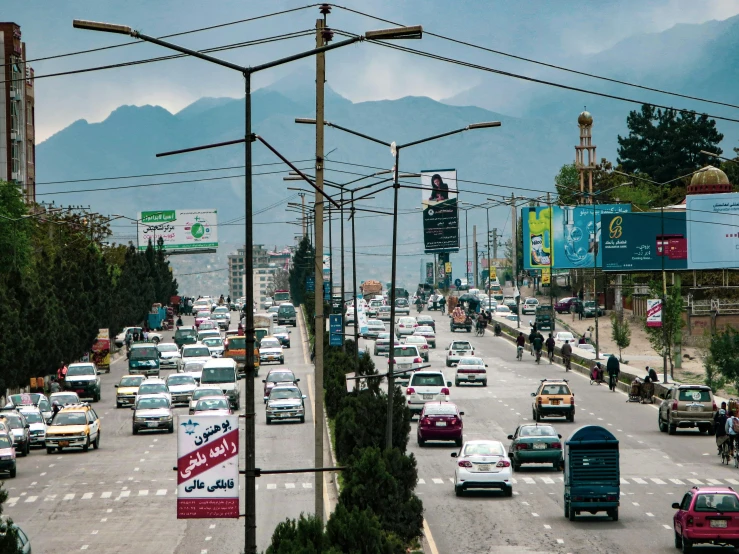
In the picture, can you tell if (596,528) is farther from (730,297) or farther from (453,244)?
(453,244)

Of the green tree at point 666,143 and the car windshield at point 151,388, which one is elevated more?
the green tree at point 666,143

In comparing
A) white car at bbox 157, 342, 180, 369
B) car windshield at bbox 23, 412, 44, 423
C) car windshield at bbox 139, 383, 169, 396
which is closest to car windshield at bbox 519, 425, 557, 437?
car windshield at bbox 23, 412, 44, 423

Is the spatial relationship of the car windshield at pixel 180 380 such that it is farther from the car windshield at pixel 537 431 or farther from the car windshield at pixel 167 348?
the car windshield at pixel 537 431

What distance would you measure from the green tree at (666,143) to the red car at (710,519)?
147 m

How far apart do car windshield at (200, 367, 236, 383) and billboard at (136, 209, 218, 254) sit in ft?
392

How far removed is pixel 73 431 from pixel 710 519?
2860 cm

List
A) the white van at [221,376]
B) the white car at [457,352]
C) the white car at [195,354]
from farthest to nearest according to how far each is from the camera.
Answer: the white car at [457,352] < the white car at [195,354] < the white van at [221,376]

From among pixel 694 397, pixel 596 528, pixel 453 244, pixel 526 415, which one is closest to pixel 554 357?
pixel 526 415

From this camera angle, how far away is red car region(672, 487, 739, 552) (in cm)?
2722

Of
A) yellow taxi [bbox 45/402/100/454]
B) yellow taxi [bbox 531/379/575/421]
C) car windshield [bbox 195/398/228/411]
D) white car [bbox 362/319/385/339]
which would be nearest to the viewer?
yellow taxi [bbox 45/402/100/454]

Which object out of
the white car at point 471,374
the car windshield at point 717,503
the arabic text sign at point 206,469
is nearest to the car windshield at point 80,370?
the white car at point 471,374

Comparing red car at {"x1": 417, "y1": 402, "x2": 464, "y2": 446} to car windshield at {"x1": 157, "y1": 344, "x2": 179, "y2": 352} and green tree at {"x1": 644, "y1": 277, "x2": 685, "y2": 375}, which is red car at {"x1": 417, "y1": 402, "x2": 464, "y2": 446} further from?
car windshield at {"x1": 157, "y1": 344, "x2": 179, "y2": 352}

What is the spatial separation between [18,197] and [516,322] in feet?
144

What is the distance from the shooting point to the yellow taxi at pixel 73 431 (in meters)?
50.5
